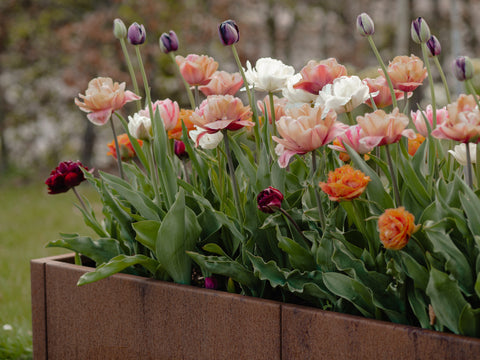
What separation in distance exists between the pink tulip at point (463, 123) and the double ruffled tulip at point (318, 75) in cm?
30

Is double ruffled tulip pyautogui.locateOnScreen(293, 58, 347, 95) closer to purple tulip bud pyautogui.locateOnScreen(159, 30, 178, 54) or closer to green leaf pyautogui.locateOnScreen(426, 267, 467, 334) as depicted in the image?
purple tulip bud pyautogui.locateOnScreen(159, 30, 178, 54)

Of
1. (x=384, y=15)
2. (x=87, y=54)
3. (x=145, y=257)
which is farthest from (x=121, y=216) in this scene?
(x=384, y=15)

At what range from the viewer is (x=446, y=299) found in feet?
3.21

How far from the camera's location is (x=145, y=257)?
1351 mm

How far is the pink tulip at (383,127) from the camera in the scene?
3.27 feet

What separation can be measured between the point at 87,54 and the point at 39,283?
673 cm

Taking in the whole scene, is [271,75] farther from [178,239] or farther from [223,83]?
[178,239]

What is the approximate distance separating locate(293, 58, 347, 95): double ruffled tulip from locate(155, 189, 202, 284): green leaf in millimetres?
340

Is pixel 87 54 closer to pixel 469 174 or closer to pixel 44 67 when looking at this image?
pixel 44 67

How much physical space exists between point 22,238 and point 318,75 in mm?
3590

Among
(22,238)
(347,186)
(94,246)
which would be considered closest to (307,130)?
(347,186)

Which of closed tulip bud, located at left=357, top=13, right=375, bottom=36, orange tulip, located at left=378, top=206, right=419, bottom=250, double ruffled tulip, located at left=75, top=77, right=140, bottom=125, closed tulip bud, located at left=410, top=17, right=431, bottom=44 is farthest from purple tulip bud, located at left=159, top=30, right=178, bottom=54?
orange tulip, located at left=378, top=206, right=419, bottom=250

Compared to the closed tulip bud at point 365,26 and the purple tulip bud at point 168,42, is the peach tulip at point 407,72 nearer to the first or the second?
the closed tulip bud at point 365,26

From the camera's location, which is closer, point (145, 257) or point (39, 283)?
point (145, 257)
